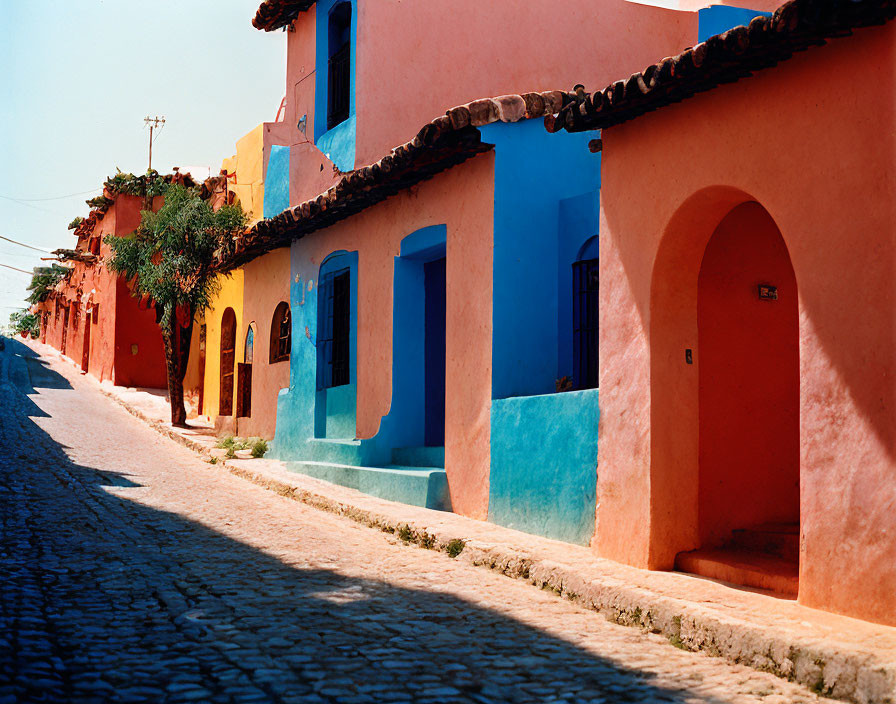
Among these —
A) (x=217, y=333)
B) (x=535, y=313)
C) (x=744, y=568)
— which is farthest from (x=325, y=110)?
(x=744, y=568)

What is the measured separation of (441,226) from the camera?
10.6 m

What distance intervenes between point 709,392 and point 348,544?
3.38m

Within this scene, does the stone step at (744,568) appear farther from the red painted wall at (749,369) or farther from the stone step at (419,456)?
the stone step at (419,456)

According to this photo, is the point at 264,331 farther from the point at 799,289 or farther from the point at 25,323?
the point at 25,323

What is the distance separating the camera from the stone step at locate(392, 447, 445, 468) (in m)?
11.0

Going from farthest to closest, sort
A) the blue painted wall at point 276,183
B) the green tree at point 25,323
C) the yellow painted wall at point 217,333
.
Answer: the green tree at point 25,323 < the yellow painted wall at point 217,333 < the blue painted wall at point 276,183

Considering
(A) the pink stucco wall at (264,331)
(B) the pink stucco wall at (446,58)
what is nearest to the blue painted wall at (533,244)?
(B) the pink stucco wall at (446,58)

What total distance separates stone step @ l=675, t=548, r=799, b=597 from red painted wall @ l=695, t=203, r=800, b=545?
522 mm

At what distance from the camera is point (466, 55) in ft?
43.9

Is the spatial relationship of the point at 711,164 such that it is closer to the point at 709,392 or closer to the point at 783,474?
the point at 709,392

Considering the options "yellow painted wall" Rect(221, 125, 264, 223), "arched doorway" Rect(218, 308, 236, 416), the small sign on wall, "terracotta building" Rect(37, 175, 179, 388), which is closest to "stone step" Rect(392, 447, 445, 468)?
the small sign on wall

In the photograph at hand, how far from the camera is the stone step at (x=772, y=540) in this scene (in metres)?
6.87

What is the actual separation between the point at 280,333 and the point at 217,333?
14.9 feet

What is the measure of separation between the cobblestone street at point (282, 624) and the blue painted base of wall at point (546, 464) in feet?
3.40
